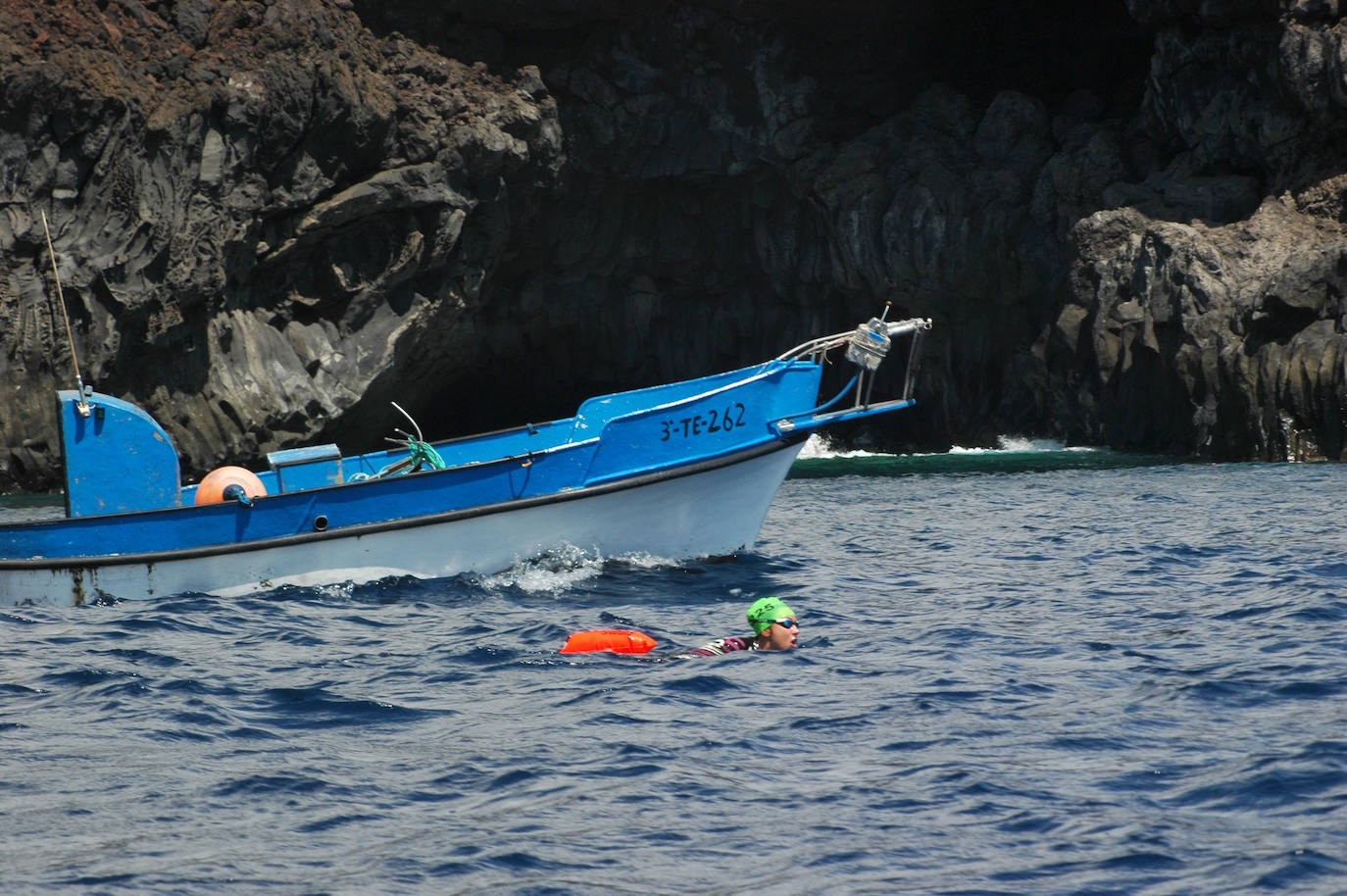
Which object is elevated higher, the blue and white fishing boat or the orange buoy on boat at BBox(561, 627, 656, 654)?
the blue and white fishing boat

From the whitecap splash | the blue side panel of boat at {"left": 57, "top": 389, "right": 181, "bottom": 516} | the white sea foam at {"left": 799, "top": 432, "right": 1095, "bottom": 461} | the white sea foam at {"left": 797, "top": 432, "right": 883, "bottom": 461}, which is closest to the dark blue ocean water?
the whitecap splash

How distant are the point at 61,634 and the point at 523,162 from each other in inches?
990

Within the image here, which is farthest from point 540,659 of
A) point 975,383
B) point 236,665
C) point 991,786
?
point 975,383

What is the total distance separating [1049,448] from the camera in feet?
112

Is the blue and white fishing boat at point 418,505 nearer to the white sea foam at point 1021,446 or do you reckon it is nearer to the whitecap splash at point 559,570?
the whitecap splash at point 559,570

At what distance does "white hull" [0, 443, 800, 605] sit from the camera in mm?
12109

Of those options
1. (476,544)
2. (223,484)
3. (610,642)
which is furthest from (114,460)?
(610,642)

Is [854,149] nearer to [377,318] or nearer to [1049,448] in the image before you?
[1049,448]

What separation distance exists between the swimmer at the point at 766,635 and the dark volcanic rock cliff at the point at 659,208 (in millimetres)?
19952

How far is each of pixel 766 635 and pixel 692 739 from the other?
7.66ft

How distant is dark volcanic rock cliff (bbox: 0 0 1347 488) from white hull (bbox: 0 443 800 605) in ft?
55.3

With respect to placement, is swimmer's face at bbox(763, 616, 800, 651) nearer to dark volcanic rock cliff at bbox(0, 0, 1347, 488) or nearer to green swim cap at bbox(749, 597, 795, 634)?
green swim cap at bbox(749, 597, 795, 634)

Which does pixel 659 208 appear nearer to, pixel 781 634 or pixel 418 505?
pixel 418 505

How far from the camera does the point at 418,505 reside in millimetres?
12633
